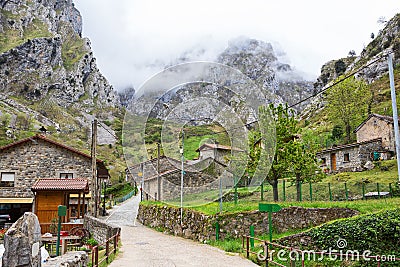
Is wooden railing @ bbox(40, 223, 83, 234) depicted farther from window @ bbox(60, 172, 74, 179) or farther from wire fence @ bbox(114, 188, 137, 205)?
wire fence @ bbox(114, 188, 137, 205)

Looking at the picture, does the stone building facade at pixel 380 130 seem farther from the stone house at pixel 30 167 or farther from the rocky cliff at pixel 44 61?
the rocky cliff at pixel 44 61

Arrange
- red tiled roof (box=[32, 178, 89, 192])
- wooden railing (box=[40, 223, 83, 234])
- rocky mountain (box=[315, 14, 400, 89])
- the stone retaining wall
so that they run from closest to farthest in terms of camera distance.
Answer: the stone retaining wall → wooden railing (box=[40, 223, 83, 234]) → red tiled roof (box=[32, 178, 89, 192]) → rocky mountain (box=[315, 14, 400, 89])

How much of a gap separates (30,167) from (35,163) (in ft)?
1.54

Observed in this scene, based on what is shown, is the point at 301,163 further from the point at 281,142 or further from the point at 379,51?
the point at 379,51

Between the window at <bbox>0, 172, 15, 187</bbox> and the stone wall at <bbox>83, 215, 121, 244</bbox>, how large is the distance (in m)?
9.45

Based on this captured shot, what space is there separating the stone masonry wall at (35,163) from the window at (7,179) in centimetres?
24

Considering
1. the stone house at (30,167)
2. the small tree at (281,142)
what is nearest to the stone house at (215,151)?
the small tree at (281,142)

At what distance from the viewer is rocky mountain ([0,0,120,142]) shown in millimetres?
122500

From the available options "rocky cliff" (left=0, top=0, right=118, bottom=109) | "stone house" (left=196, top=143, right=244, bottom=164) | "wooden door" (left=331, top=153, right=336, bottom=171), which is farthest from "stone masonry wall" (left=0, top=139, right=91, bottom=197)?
"rocky cliff" (left=0, top=0, right=118, bottom=109)

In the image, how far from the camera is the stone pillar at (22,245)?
595 cm

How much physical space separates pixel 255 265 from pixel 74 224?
14773 mm

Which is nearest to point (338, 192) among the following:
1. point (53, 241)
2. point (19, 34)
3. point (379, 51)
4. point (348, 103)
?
point (53, 241)

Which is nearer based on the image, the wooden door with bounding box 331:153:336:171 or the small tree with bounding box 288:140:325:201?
the small tree with bounding box 288:140:325:201

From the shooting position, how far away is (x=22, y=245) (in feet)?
19.8
